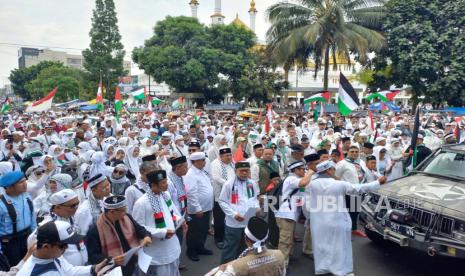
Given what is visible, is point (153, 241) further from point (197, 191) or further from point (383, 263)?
point (383, 263)

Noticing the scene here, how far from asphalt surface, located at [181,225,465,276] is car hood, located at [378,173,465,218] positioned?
1.06m

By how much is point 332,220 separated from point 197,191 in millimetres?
→ 2050

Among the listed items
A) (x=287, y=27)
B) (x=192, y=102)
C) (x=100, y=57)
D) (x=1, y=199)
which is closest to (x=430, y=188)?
(x=1, y=199)

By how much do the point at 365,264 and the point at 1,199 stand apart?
5093mm

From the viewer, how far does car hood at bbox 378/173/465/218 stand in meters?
5.04

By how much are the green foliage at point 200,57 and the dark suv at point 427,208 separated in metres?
30.4

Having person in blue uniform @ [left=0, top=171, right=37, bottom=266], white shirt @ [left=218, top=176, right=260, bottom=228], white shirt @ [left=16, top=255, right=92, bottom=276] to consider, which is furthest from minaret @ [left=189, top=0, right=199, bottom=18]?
white shirt @ [left=16, top=255, right=92, bottom=276]

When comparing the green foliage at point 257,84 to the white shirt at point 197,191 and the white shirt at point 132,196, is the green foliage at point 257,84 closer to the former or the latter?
the white shirt at point 197,191

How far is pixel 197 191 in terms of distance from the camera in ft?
19.3

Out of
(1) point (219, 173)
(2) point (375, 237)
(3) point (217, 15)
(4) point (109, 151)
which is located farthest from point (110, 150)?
(3) point (217, 15)

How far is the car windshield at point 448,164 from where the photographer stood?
20.1 ft

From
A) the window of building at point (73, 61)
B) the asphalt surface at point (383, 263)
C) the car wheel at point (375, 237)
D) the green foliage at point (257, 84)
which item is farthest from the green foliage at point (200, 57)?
the window of building at point (73, 61)

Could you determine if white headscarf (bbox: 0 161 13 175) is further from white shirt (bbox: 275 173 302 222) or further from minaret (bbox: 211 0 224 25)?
minaret (bbox: 211 0 224 25)

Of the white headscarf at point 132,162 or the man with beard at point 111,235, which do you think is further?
the white headscarf at point 132,162
